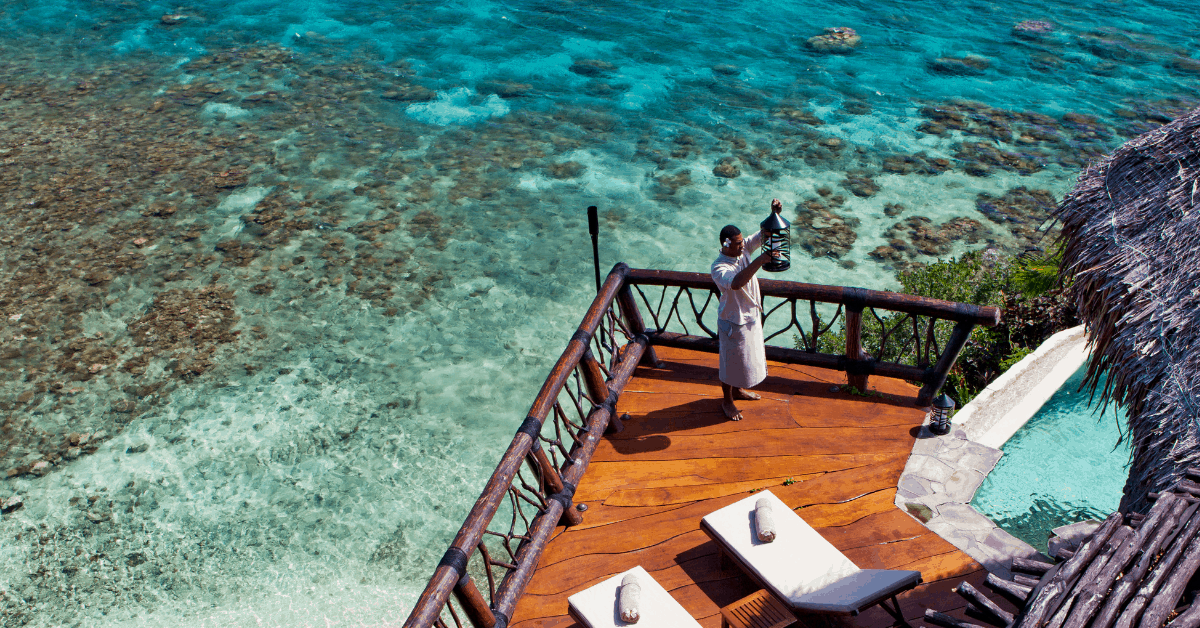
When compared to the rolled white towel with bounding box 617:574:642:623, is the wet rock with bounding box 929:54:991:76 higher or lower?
higher

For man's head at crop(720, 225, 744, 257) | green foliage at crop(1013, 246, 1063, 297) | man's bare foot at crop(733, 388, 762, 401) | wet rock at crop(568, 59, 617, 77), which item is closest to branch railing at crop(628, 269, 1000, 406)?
man's bare foot at crop(733, 388, 762, 401)

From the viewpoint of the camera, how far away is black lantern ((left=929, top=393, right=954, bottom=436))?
7309 mm

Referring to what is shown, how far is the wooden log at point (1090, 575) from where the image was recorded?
396 centimetres

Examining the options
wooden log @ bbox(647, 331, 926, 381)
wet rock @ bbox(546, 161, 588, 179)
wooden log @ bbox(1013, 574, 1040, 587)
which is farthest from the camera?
wet rock @ bbox(546, 161, 588, 179)

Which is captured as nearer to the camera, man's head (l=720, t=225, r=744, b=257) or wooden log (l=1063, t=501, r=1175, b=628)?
wooden log (l=1063, t=501, r=1175, b=628)

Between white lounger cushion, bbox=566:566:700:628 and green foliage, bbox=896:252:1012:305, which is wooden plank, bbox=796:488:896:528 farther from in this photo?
green foliage, bbox=896:252:1012:305

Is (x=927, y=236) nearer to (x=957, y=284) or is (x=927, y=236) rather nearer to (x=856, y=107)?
(x=957, y=284)

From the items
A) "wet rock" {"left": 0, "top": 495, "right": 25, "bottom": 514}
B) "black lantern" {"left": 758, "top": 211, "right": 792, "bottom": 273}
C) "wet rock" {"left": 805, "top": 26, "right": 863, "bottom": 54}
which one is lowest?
"wet rock" {"left": 0, "top": 495, "right": 25, "bottom": 514}

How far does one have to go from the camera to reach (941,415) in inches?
291

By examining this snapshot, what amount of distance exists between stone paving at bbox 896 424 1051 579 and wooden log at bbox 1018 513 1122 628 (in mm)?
1677

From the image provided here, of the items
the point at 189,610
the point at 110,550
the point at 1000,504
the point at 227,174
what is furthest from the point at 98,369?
the point at 1000,504

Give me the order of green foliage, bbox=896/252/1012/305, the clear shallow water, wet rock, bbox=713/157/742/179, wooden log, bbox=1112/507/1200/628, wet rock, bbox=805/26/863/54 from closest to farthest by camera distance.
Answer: wooden log, bbox=1112/507/1200/628 → the clear shallow water → green foliage, bbox=896/252/1012/305 → wet rock, bbox=713/157/742/179 → wet rock, bbox=805/26/863/54

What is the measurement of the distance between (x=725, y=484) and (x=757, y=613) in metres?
1.73

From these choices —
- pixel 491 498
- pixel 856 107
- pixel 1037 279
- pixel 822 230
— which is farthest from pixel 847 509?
pixel 856 107
